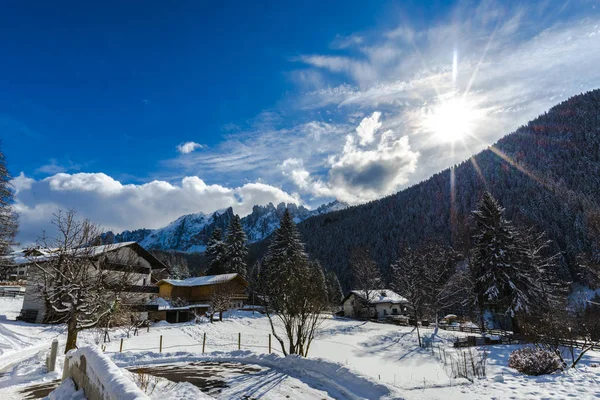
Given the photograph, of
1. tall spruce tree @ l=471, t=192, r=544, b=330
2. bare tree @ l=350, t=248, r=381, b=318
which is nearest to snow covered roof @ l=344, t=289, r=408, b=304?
bare tree @ l=350, t=248, r=381, b=318

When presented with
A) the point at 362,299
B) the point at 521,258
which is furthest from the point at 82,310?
the point at 362,299

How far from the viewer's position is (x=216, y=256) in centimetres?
5744

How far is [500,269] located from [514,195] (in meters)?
69.2

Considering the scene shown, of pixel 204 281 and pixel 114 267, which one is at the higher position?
pixel 114 267

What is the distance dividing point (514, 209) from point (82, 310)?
318 ft

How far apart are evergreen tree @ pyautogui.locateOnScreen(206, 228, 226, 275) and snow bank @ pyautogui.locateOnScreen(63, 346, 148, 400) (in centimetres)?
4681

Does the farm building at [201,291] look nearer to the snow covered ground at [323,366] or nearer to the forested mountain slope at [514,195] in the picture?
the snow covered ground at [323,366]

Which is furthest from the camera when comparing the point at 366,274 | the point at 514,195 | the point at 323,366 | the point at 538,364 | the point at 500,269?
the point at 514,195

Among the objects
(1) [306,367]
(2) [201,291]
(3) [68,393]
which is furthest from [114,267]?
(2) [201,291]

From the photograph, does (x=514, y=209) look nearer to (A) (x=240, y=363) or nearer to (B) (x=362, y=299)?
(B) (x=362, y=299)

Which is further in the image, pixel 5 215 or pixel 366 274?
pixel 366 274

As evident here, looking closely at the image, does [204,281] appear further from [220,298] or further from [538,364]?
[538,364]

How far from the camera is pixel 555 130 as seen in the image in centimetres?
11112

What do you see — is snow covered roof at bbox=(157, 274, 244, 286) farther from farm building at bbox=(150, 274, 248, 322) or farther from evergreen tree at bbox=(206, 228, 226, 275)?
evergreen tree at bbox=(206, 228, 226, 275)
